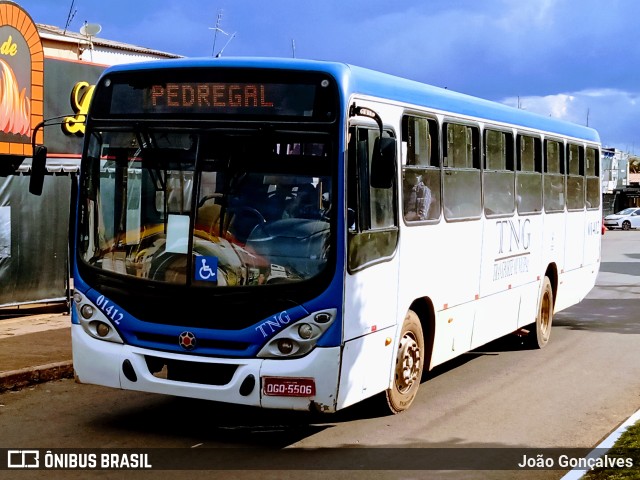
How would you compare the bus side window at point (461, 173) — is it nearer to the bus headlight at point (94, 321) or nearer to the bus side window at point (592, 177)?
the bus headlight at point (94, 321)

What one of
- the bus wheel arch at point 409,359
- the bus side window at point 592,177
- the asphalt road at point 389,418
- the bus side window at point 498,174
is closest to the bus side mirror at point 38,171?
the asphalt road at point 389,418

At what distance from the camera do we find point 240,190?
747 cm

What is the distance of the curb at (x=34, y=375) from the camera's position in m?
10.1

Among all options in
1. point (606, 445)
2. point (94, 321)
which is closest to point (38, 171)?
point (94, 321)

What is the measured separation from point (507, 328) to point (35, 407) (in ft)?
18.6

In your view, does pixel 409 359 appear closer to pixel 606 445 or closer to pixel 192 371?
pixel 606 445

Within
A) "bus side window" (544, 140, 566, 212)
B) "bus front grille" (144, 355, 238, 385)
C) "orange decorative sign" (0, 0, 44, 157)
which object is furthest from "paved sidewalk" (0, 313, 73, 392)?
"bus side window" (544, 140, 566, 212)

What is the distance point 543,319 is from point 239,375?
7429 millimetres

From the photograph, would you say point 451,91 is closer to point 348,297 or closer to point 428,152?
point 428,152

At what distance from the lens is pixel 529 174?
1278cm

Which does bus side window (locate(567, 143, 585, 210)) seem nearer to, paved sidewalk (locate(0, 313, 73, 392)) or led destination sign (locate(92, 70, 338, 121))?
paved sidewalk (locate(0, 313, 73, 392))

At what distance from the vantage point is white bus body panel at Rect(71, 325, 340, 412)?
7.27 m

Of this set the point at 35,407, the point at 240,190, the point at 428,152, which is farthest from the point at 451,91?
the point at 35,407

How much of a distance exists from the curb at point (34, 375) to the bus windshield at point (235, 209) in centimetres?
309
